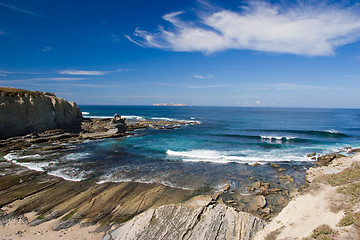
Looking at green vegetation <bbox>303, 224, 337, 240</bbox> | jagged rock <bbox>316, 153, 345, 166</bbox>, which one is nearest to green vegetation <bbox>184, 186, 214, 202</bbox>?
green vegetation <bbox>303, 224, 337, 240</bbox>

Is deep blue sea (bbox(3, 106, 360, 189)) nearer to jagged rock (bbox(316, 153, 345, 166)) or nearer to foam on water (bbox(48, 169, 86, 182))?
foam on water (bbox(48, 169, 86, 182))

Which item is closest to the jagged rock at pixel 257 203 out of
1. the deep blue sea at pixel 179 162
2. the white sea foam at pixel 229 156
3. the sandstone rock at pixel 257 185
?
the sandstone rock at pixel 257 185

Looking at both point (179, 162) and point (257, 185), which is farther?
point (179, 162)

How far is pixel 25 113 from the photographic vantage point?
3284 centimetres

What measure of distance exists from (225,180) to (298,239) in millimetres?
9426

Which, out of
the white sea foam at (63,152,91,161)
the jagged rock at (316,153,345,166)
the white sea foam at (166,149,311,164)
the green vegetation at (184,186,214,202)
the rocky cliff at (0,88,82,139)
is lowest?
the green vegetation at (184,186,214,202)

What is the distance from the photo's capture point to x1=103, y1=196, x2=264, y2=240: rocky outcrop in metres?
8.91

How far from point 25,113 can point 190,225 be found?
124 feet

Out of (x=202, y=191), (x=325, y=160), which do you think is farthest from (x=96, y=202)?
(x=325, y=160)

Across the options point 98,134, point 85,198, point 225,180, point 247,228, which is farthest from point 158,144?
point 247,228

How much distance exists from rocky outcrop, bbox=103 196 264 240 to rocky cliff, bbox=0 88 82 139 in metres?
33.4

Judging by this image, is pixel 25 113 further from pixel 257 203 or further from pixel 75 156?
pixel 257 203

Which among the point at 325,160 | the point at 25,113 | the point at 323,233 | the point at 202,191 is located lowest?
the point at 202,191

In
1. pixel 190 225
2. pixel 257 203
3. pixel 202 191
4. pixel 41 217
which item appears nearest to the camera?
pixel 190 225
